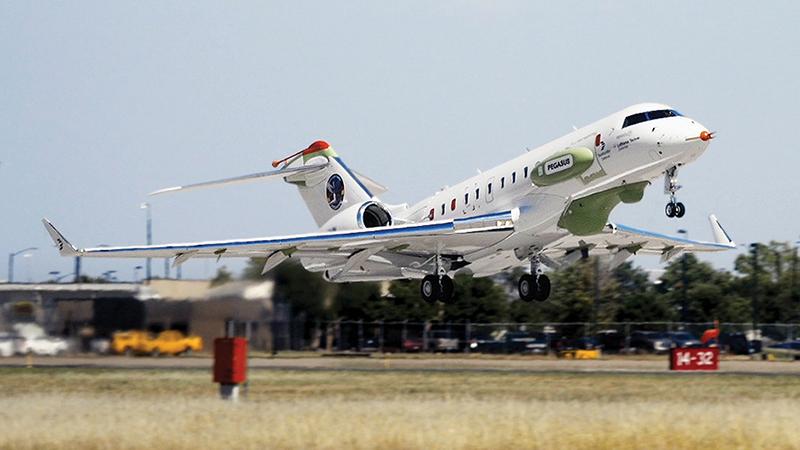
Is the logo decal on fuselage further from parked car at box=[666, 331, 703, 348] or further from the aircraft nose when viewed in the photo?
parked car at box=[666, 331, 703, 348]

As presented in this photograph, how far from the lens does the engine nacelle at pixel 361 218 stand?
36094mm

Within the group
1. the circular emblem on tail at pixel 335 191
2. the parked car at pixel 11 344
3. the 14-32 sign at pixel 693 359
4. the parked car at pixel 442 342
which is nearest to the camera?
the circular emblem on tail at pixel 335 191

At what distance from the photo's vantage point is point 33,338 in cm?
3819

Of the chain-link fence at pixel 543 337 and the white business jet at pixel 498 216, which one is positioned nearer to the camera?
the white business jet at pixel 498 216

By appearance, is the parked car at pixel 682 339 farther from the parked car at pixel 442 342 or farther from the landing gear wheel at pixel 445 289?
the landing gear wheel at pixel 445 289

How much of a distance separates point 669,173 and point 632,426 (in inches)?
367

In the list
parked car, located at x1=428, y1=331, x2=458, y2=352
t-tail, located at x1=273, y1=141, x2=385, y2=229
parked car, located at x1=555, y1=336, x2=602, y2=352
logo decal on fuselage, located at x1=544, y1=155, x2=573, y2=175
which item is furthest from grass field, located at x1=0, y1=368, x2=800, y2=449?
parked car, located at x1=428, y1=331, x2=458, y2=352

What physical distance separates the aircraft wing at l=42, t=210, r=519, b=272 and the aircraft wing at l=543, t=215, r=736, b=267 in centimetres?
236

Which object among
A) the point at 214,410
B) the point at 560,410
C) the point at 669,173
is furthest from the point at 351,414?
the point at 669,173

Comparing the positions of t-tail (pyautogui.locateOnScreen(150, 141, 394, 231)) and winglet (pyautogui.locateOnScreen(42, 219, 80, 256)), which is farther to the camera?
t-tail (pyautogui.locateOnScreen(150, 141, 394, 231))

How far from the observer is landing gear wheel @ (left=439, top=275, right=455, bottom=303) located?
33.8m

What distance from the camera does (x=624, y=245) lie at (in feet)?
120

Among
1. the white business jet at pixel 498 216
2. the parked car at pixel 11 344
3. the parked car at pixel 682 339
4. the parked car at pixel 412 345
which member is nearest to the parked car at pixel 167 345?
the white business jet at pixel 498 216

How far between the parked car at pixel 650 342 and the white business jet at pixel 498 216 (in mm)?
13276
